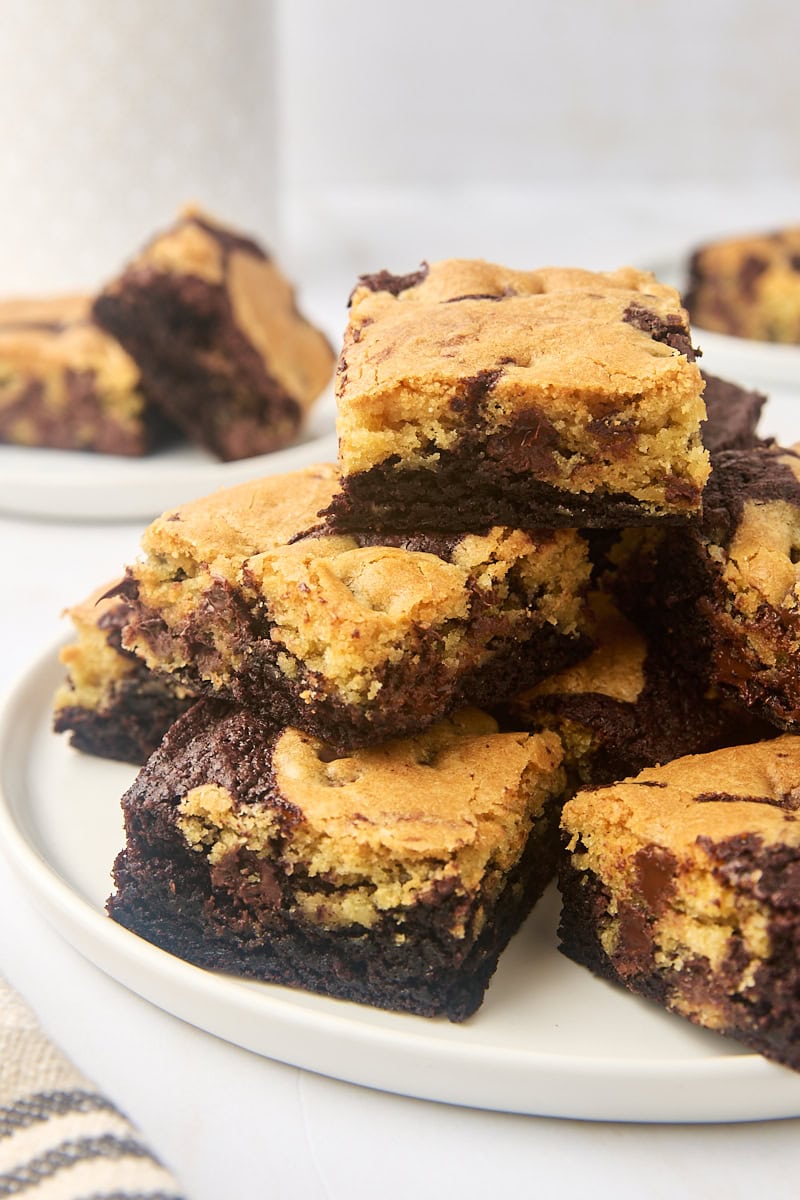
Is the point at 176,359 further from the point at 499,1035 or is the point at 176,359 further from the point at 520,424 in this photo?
the point at 499,1035

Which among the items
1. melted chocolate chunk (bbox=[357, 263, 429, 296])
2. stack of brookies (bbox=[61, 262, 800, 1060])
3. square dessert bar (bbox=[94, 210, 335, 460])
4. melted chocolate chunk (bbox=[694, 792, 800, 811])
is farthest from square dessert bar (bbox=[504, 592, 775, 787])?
square dessert bar (bbox=[94, 210, 335, 460])

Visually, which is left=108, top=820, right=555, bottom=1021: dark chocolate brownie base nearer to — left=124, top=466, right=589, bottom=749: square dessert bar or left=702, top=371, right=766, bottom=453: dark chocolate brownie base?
left=124, top=466, right=589, bottom=749: square dessert bar

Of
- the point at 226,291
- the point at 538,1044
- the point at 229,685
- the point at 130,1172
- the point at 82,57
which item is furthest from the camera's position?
the point at 82,57

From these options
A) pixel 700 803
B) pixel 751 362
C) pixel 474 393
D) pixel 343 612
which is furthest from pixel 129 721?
pixel 751 362

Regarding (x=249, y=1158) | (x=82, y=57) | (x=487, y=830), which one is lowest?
(x=249, y=1158)

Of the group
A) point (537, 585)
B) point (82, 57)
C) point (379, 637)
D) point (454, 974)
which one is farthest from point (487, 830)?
point (82, 57)

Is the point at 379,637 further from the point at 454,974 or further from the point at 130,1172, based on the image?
the point at 130,1172

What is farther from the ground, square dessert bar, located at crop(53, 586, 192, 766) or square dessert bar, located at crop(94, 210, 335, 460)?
square dessert bar, located at crop(94, 210, 335, 460)
